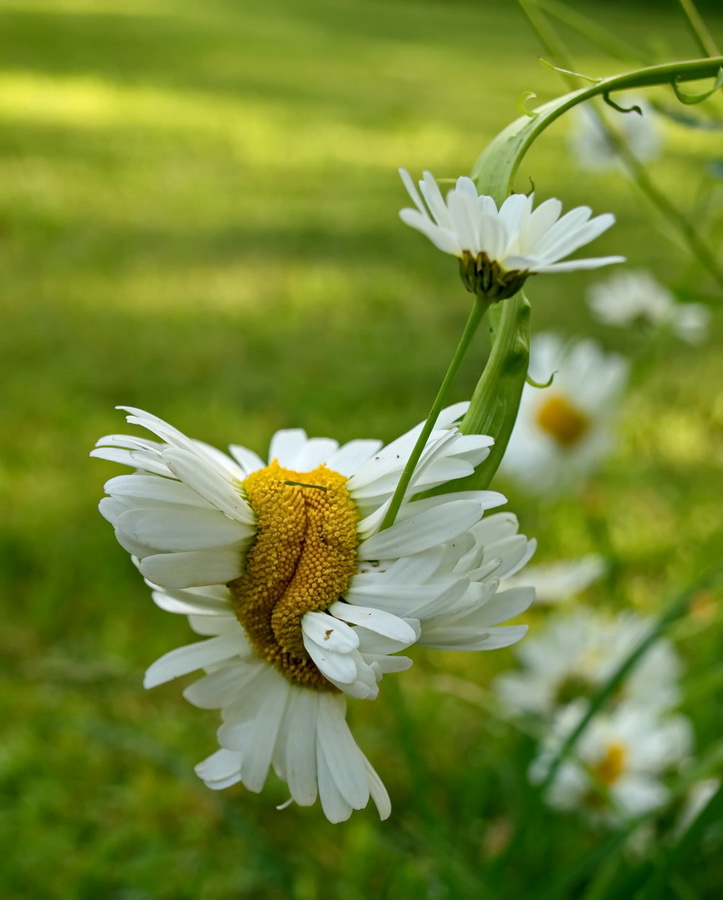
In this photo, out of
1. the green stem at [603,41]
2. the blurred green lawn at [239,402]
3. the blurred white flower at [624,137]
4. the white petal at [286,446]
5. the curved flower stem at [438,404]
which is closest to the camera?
the curved flower stem at [438,404]

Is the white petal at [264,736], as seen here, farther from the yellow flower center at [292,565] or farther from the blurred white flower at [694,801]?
the blurred white flower at [694,801]

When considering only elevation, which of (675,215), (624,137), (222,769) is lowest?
(222,769)

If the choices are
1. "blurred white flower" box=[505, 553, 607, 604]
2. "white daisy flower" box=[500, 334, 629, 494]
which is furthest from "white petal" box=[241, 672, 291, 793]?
"white daisy flower" box=[500, 334, 629, 494]

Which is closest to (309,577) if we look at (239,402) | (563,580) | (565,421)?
(563,580)

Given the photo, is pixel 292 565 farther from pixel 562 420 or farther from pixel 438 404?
pixel 562 420

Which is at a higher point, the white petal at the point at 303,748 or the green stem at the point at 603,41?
the green stem at the point at 603,41

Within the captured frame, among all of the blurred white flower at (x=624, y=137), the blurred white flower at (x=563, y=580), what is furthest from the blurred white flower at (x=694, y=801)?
the blurred white flower at (x=624, y=137)
